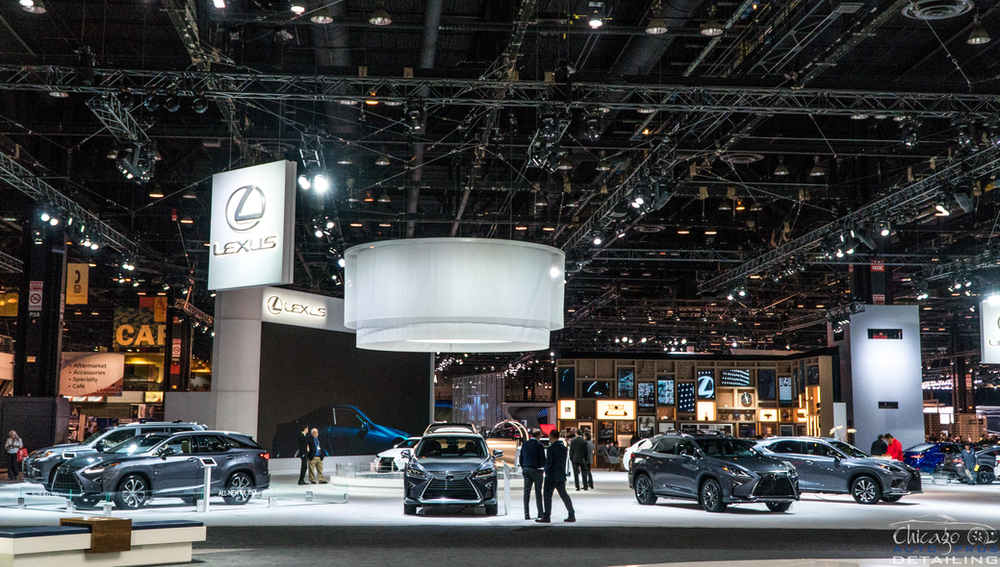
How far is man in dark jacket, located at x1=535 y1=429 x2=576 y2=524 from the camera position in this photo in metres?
14.4

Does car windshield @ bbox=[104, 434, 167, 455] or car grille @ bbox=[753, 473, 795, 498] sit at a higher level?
car windshield @ bbox=[104, 434, 167, 455]

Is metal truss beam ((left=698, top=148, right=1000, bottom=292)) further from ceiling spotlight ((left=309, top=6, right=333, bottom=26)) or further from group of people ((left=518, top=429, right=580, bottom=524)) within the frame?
ceiling spotlight ((left=309, top=6, right=333, bottom=26))

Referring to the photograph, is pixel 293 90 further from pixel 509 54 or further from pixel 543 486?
pixel 543 486

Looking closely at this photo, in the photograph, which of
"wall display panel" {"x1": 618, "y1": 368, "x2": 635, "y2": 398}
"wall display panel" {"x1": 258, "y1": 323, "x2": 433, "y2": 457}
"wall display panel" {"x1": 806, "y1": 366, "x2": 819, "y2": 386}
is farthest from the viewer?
"wall display panel" {"x1": 618, "y1": 368, "x2": 635, "y2": 398}

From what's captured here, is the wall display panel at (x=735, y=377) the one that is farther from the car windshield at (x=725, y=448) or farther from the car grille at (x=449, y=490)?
the car grille at (x=449, y=490)

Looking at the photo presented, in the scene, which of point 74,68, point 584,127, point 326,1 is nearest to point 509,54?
point 584,127

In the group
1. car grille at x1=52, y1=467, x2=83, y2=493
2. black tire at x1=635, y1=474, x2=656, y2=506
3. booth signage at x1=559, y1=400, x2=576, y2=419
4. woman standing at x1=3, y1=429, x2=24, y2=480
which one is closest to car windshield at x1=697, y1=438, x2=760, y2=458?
black tire at x1=635, y1=474, x2=656, y2=506

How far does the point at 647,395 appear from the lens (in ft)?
126

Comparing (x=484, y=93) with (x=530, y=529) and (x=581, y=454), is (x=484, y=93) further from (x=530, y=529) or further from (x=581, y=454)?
(x=581, y=454)

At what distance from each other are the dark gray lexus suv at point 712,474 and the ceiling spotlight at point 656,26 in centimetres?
805

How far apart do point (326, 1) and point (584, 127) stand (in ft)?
16.3

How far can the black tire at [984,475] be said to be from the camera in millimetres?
26625

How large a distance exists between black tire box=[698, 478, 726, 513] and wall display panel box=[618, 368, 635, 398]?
A: 68.5ft

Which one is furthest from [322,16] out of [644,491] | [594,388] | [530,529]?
[594,388]
